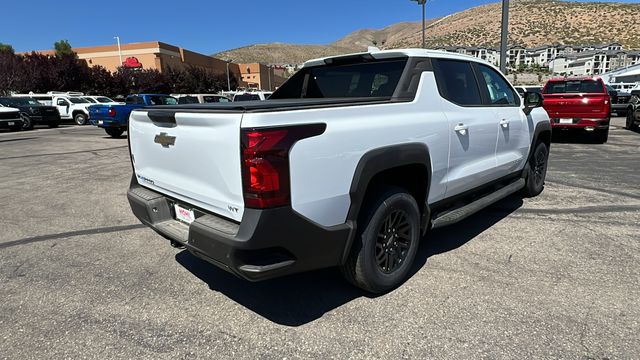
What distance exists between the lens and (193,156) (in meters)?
2.67

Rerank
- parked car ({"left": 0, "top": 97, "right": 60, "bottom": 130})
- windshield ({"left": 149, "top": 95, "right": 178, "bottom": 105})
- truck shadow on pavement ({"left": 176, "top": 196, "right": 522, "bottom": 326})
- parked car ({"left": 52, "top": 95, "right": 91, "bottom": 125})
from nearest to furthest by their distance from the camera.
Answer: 1. truck shadow on pavement ({"left": 176, "top": 196, "right": 522, "bottom": 326})
2. windshield ({"left": 149, "top": 95, "right": 178, "bottom": 105})
3. parked car ({"left": 0, "top": 97, "right": 60, "bottom": 130})
4. parked car ({"left": 52, "top": 95, "right": 91, "bottom": 125})

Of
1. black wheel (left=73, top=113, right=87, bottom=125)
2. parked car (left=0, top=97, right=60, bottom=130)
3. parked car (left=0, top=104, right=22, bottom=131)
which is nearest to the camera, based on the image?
parked car (left=0, top=104, right=22, bottom=131)

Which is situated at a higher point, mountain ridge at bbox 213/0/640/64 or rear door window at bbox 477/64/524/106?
mountain ridge at bbox 213/0/640/64

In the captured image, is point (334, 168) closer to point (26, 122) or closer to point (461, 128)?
Answer: point (461, 128)

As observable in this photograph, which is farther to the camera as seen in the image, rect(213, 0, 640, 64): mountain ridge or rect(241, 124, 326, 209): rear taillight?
rect(213, 0, 640, 64): mountain ridge

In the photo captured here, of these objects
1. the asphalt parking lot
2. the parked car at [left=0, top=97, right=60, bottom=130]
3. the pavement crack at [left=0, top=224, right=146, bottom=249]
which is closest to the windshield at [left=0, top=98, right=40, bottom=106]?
the parked car at [left=0, top=97, right=60, bottom=130]

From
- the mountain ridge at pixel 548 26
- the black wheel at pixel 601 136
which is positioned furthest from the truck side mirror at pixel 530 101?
the mountain ridge at pixel 548 26

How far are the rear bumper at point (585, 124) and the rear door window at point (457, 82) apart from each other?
27.3 feet

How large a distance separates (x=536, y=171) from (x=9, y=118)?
73.4 ft

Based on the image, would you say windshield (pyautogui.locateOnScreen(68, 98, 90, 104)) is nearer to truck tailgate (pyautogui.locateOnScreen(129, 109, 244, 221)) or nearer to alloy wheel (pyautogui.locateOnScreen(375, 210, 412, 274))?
truck tailgate (pyautogui.locateOnScreen(129, 109, 244, 221))

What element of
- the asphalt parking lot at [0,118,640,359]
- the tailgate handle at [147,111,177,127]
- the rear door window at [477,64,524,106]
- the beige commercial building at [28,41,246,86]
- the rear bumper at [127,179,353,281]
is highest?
the beige commercial building at [28,41,246,86]

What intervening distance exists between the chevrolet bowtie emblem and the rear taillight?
870 millimetres

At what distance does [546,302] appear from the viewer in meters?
3.01

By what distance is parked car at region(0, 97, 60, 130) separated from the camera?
20939mm
